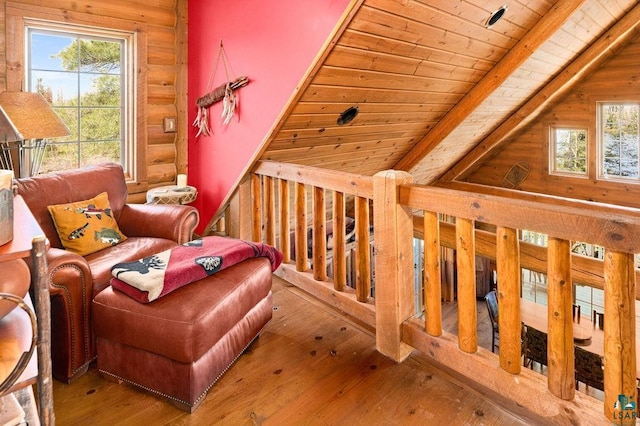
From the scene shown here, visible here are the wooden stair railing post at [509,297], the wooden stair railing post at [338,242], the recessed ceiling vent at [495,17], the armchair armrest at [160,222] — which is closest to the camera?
the wooden stair railing post at [509,297]

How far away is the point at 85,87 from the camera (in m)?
3.61

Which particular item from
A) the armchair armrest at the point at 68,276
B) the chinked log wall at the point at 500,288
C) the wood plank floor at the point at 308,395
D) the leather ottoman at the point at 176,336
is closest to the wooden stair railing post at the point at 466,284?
the chinked log wall at the point at 500,288

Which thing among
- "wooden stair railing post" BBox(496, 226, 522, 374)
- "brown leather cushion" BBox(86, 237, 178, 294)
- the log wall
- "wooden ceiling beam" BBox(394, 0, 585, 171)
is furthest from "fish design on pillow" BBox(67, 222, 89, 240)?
the log wall

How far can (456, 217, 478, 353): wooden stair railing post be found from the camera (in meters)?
1.84

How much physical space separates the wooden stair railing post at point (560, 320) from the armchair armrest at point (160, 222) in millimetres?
2115

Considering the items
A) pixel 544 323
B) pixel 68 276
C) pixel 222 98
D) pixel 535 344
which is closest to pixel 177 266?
pixel 68 276

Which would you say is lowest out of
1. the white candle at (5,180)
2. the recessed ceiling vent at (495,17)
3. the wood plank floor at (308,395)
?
the wood plank floor at (308,395)

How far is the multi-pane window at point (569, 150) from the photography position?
19.7ft

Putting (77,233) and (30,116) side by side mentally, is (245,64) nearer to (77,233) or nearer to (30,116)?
(30,116)

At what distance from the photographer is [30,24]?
3.15 m

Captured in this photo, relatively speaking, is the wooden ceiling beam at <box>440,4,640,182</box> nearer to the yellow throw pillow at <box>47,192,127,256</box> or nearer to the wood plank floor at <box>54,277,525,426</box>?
the wood plank floor at <box>54,277,525,426</box>

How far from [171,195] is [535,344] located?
355 centimetres

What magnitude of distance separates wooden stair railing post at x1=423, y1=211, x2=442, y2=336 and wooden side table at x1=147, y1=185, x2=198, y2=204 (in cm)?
228

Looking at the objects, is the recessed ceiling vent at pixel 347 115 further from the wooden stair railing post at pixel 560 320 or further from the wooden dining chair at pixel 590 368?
the wooden dining chair at pixel 590 368
